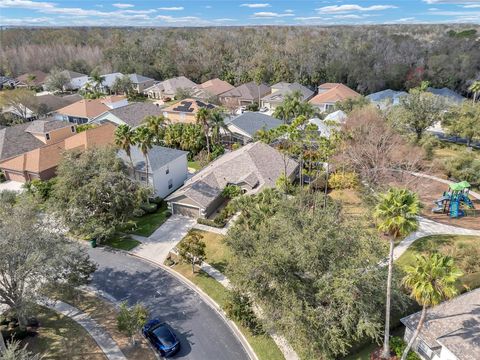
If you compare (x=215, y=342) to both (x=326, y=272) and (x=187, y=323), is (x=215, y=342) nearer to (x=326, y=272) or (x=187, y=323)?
(x=187, y=323)

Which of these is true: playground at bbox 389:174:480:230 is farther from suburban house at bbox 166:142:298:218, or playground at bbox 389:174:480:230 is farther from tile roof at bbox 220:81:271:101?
tile roof at bbox 220:81:271:101

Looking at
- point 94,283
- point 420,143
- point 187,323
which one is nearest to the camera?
point 187,323

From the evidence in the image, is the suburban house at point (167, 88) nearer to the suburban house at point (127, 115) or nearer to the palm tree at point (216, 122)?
the suburban house at point (127, 115)

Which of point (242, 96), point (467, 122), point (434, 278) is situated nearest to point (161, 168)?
point (434, 278)

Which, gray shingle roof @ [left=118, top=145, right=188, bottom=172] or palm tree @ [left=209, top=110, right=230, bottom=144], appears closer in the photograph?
gray shingle roof @ [left=118, top=145, right=188, bottom=172]

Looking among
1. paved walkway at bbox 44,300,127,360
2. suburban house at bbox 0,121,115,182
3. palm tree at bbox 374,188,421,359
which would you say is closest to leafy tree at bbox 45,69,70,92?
suburban house at bbox 0,121,115,182

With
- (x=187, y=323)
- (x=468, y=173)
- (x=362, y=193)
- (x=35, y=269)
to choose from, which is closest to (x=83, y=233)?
(x=35, y=269)
